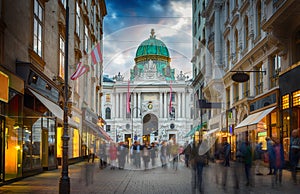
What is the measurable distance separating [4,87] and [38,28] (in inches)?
301

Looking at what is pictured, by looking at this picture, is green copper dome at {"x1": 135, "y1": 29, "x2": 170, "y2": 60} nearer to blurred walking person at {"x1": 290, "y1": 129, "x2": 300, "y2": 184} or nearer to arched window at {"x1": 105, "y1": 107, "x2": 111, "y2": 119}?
blurred walking person at {"x1": 290, "y1": 129, "x2": 300, "y2": 184}

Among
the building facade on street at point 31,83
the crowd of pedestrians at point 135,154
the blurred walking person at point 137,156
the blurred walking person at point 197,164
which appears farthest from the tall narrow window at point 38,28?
the blurred walking person at point 197,164

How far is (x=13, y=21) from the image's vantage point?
1738 cm

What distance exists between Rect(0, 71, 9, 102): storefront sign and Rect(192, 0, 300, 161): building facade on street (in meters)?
9.27

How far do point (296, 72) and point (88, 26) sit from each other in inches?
978

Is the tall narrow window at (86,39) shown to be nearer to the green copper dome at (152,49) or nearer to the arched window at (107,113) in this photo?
the green copper dome at (152,49)

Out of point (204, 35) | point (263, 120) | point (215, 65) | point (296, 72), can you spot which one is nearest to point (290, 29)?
point (296, 72)

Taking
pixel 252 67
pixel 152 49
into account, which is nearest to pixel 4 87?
pixel 152 49

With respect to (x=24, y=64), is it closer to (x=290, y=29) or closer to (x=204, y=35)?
(x=290, y=29)

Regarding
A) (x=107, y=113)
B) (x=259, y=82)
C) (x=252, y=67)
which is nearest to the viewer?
(x=259, y=82)

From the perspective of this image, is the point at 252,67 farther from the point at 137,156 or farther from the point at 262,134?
the point at 137,156

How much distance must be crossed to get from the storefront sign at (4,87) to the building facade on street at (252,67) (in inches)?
365

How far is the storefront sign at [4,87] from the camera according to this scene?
48.3 feet

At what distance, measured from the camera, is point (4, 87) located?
15016mm
